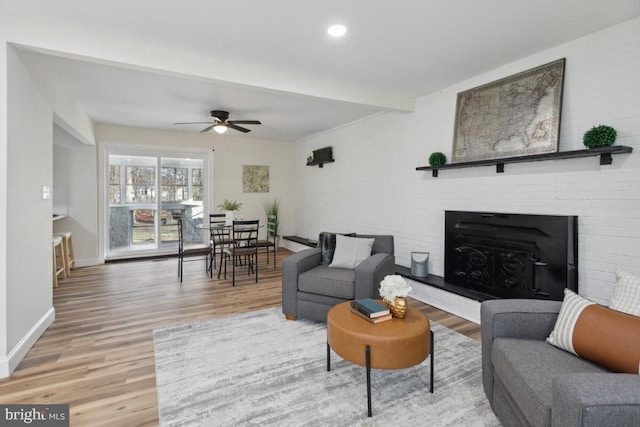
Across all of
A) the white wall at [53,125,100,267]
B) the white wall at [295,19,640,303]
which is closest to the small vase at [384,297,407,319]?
the white wall at [295,19,640,303]

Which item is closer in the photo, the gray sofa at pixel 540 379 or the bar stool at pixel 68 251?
the gray sofa at pixel 540 379

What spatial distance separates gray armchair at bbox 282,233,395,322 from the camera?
305 cm

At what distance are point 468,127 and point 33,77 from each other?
14.0 feet

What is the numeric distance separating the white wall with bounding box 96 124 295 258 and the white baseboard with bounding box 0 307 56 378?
349 cm

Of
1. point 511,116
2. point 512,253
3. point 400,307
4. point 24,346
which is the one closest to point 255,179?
point 24,346

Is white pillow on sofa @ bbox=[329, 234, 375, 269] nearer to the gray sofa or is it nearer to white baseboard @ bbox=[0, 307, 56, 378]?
the gray sofa

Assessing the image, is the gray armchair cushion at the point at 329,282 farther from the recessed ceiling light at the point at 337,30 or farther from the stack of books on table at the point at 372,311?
the recessed ceiling light at the point at 337,30

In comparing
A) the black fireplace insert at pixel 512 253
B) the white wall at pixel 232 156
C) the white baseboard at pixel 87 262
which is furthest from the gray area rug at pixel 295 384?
the white wall at pixel 232 156

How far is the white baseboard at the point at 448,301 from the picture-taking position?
333 cm

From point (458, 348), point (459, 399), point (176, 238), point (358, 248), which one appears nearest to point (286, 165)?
point (176, 238)

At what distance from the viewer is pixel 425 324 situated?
83.1 inches

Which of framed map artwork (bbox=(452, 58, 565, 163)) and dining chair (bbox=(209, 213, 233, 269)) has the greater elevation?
framed map artwork (bbox=(452, 58, 565, 163))

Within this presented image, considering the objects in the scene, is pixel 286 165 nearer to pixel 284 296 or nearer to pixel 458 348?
pixel 284 296

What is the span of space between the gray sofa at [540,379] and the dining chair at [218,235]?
4.06 m
